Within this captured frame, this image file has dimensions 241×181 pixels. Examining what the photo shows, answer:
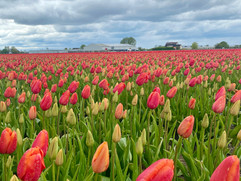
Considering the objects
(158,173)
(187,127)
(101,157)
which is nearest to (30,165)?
(101,157)

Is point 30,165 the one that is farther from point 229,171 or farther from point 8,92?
point 8,92

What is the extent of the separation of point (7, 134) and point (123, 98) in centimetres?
407

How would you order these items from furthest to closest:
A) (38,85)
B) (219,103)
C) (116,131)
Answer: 1. (38,85)
2. (219,103)
3. (116,131)

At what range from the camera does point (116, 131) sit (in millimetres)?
1748

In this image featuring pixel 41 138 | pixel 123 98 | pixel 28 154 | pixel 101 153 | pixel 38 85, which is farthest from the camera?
pixel 123 98

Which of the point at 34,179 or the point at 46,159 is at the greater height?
the point at 34,179

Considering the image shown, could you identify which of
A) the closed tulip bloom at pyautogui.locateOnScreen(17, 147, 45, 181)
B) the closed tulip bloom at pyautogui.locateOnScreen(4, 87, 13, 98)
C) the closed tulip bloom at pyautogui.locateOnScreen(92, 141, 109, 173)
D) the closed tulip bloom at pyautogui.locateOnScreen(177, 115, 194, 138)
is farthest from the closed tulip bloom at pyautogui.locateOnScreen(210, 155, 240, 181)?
the closed tulip bloom at pyautogui.locateOnScreen(4, 87, 13, 98)

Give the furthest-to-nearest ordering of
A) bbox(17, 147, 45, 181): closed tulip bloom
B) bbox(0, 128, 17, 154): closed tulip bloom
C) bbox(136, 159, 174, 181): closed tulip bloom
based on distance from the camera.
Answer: bbox(0, 128, 17, 154): closed tulip bloom → bbox(17, 147, 45, 181): closed tulip bloom → bbox(136, 159, 174, 181): closed tulip bloom

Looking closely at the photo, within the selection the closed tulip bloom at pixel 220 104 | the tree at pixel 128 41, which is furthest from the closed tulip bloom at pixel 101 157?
the tree at pixel 128 41

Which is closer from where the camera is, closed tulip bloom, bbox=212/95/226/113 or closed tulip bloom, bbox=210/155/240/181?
closed tulip bloom, bbox=210/155/240/181

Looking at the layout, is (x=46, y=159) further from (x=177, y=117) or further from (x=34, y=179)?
(x=177, y=117)

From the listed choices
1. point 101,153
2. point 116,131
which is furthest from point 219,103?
point 101,153

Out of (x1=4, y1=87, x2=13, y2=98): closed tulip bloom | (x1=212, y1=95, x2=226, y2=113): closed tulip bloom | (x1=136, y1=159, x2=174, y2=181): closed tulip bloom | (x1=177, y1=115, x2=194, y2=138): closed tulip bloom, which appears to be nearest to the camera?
(x1=136, y1=159, x2=174, y2=181): closed tulip bloom

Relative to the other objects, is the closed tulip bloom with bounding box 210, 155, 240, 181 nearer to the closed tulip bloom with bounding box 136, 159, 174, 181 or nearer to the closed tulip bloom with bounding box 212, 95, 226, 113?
the closed tulip bloom with bounding box 136, 159, 174, 181
